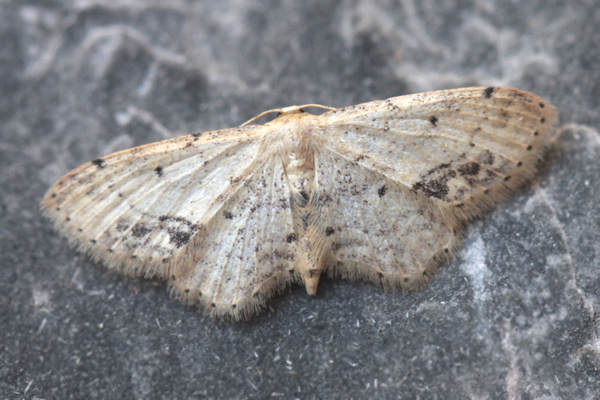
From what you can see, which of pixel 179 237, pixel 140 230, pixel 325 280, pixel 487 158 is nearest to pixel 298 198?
pixel 325 280

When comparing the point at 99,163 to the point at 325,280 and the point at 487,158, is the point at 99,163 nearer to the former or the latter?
the point at 325,280

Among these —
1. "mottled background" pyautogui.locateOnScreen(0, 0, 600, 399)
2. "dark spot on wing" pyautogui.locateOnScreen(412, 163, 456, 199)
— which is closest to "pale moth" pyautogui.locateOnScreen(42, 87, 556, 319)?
"dark spot on wing" pyautogui.locateOnScreen(412, 163, 456, 199)

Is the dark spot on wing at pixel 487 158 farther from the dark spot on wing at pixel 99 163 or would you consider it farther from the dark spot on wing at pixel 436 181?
the dark spot on wing at pixel 99 163

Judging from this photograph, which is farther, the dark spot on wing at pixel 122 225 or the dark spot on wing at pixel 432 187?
the dark spot on wing at pixel 122 225

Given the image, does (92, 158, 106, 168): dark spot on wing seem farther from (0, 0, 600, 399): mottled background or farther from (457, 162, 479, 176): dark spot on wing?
(457, 162, 479, 176): dark spot on wing

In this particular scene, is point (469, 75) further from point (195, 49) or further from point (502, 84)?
point (195, 49)

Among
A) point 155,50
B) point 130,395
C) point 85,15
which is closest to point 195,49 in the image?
point 155,50

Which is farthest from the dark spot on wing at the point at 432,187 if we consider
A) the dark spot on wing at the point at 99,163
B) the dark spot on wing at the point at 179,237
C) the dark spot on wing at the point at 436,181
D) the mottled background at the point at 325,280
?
the dark spot on wing at the point at 99,163
